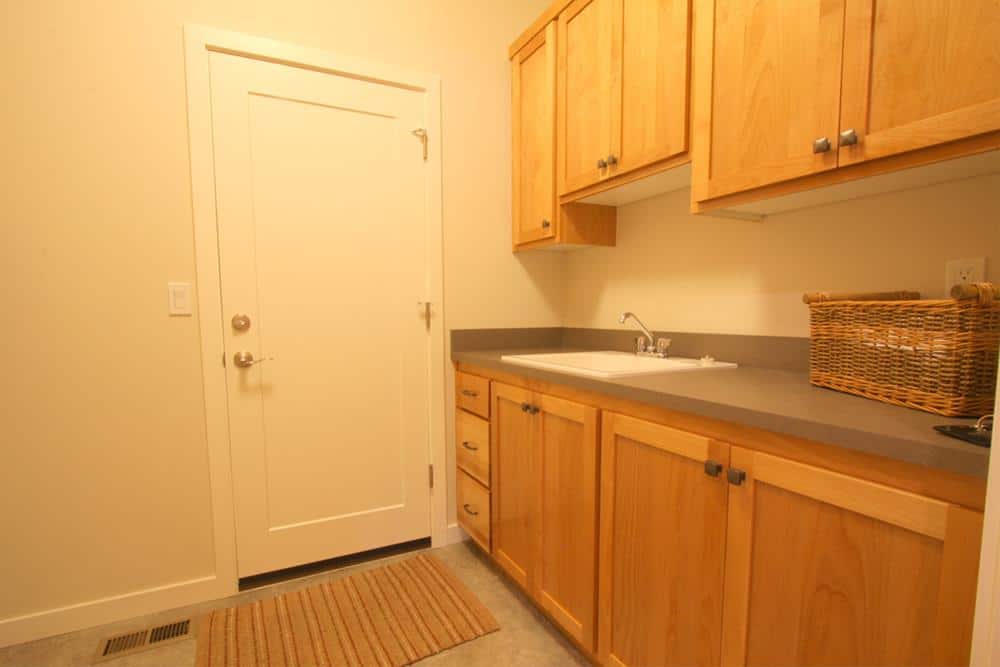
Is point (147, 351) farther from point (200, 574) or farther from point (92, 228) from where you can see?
point (200, 574)

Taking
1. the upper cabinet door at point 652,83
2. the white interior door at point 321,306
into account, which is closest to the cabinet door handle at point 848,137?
the upper cabinet door at point 652,83

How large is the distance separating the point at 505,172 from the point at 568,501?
1520 mm

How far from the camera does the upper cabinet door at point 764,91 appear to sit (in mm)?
928

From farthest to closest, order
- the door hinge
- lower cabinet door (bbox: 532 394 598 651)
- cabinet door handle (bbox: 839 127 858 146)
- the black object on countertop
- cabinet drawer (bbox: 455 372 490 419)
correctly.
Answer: the door hinge
cabinet drawer (bbox: 455 372 490 419)
lower cabinet door (bbox: 532 394 598 651)
cabinet door handle (bbox: 839 127 858 146)
the black object on countertop

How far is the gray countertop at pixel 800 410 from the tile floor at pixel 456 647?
2.84 feet

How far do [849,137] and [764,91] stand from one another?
25 centimetres

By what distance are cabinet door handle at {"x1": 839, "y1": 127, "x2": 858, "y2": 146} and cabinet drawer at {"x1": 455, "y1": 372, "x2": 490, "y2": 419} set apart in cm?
128

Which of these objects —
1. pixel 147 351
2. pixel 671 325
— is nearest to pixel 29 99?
pixel 147 351

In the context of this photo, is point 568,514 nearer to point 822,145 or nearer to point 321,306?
point 822,145

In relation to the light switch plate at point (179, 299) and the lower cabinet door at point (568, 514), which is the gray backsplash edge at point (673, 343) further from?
the light switch plate at point (179, 299)

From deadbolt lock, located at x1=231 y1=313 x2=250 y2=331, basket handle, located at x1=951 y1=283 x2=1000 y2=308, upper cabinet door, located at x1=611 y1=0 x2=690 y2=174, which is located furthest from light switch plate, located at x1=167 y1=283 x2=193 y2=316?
basket handle, located at x1=951 y1=283 x2=1000 y2=308

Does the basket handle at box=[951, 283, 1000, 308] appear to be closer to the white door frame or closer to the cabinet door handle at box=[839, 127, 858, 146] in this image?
the cabinet door handle at box=[839, 127, 858, 146]

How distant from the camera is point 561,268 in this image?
231cm

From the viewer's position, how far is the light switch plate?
158 cm
